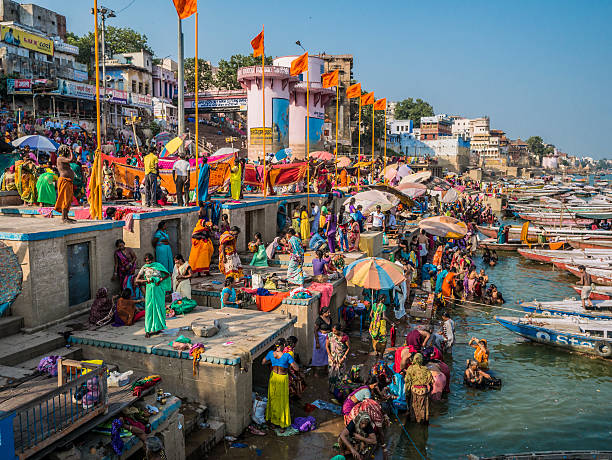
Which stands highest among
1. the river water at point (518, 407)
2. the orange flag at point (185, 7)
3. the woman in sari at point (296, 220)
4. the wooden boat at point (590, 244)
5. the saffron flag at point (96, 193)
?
the orange flag at point (185, 7)

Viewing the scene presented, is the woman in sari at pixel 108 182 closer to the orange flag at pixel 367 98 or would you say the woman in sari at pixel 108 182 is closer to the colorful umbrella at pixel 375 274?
the colorful umbrella at pixel 375 274

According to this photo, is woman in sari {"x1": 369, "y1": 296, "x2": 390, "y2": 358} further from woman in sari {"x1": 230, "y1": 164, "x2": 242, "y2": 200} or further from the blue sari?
woman in sari {"x1": 230, "y1": 164, "x2": 242, "y2": 200}

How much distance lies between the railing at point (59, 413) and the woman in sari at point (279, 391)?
2.80 m

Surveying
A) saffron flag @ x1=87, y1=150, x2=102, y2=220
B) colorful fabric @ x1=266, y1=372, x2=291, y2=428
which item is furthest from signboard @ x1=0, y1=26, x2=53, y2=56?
colorful fabric @ x1=266, y1=372, x2=291, y2=428

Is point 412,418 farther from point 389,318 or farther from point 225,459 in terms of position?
point 389,318

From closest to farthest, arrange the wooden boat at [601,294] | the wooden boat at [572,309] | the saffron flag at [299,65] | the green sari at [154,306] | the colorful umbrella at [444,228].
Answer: the green sari at [154,306], the wooden boat at [572,309], the wooden boat at [601,294], the colorful umbrella at [444,228], the saffron flag at [299,65]

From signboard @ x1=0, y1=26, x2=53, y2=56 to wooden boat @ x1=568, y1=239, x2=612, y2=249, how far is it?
1585 inches

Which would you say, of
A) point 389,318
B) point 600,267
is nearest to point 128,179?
point 389,318

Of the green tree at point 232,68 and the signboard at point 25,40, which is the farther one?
the green tree at point 232,68

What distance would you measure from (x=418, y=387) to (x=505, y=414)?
279 cm

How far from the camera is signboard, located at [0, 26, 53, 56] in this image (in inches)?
1319

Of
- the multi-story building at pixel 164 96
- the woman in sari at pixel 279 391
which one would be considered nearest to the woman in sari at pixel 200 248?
the woman in sari at pixel 279 391

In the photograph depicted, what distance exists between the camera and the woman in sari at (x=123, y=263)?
30.8ft

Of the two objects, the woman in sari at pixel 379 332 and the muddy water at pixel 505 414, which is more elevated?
the woman in sari at pixel 379 332
